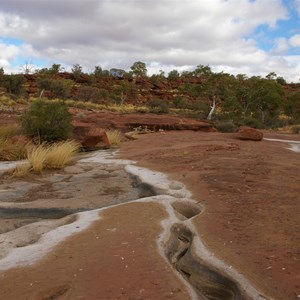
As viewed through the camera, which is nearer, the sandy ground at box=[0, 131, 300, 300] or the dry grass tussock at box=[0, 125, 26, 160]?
the sandy ground at box=[0, 131, 300, 300]

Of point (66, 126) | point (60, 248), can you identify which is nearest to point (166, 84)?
point (66, 126)

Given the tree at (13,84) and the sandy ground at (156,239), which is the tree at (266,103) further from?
the sandy ground at (156,239)

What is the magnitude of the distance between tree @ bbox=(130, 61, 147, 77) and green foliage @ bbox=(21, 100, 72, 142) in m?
63.5

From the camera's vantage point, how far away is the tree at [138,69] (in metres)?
76.1

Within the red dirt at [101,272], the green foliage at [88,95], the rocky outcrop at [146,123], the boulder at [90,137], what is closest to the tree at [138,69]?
the green foliage at [88,95]

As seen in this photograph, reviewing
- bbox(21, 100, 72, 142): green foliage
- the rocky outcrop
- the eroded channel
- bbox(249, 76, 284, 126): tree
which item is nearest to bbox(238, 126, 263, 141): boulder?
the rocky outcrop

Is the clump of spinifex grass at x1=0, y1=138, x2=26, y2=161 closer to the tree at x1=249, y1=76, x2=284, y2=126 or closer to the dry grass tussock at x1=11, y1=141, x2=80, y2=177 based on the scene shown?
the dry grass tussock at x1=11, y1=141, x2=80, y2=177

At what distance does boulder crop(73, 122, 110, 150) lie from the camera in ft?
46.2

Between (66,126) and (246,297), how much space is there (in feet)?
36.0

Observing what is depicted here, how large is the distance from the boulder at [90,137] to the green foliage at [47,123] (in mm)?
615

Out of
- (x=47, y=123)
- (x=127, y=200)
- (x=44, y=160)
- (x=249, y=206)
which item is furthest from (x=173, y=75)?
(x=249, y=206)

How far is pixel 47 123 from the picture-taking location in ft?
43.7

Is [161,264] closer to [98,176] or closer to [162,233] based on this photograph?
[162,233]

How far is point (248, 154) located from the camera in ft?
39.4
